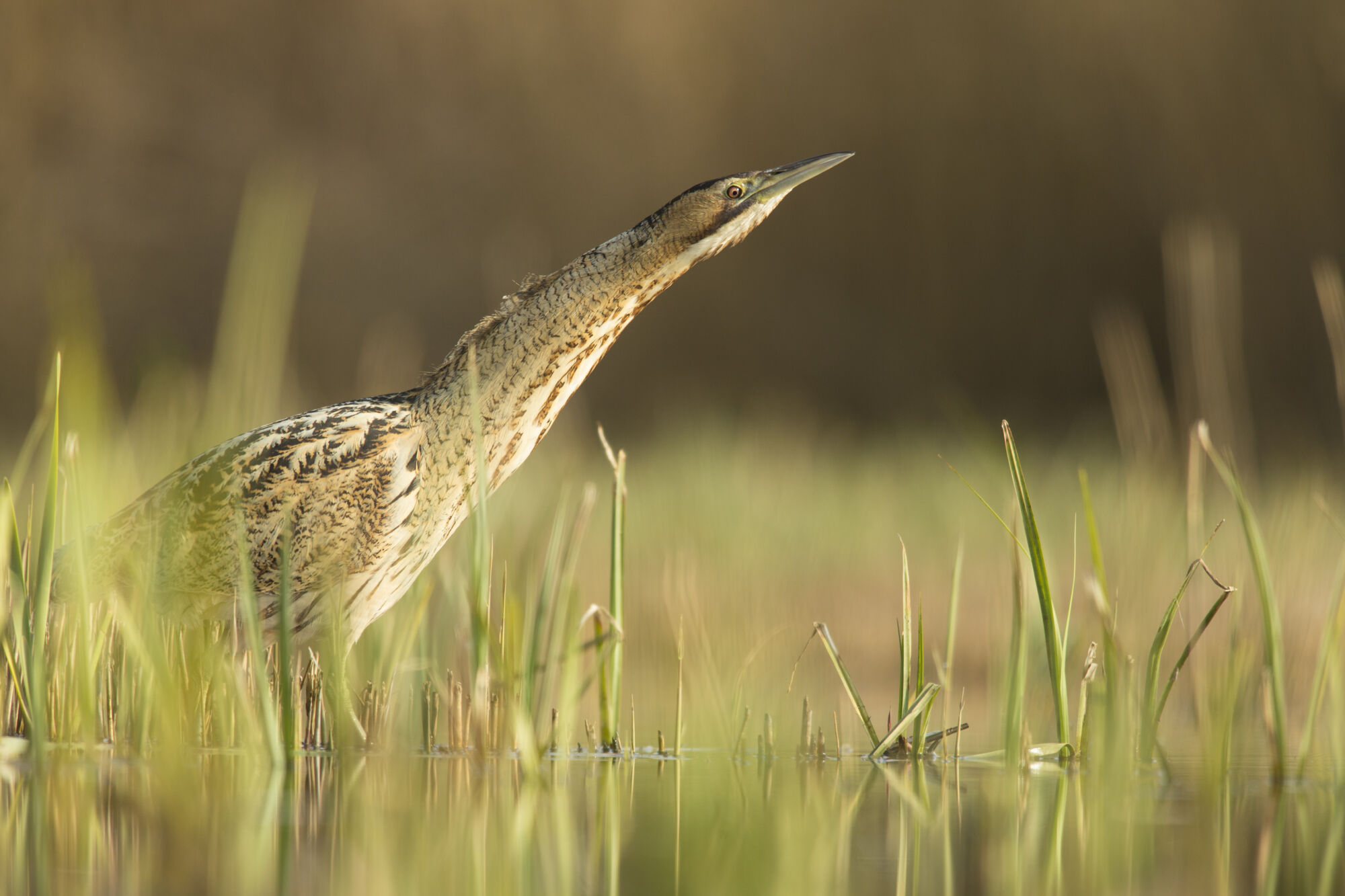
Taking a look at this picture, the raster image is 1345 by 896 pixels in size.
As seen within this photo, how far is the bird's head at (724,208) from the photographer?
170 centimetres

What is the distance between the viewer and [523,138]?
5.56 m

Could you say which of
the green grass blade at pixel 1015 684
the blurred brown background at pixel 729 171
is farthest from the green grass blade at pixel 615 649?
the blurred brown background at pixel 729 171

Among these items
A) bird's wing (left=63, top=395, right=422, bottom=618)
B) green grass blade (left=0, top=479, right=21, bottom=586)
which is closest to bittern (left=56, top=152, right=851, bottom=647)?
bird's wing (left=63, top=395, right=422, bottom=618)

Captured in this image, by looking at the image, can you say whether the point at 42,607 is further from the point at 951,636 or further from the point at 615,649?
the point at 951,636

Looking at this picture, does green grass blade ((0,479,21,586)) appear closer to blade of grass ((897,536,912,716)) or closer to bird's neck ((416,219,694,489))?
bird's neck ((416,219,694,489))

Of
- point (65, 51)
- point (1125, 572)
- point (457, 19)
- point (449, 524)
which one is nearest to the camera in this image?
point (449, 524)

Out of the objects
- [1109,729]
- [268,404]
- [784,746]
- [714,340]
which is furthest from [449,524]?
[714,340]

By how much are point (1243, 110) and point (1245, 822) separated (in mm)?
4761

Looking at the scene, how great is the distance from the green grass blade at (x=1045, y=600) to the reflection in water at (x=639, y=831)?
83 millimetres

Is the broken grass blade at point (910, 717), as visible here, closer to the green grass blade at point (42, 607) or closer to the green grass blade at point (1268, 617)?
the green grass blade at point (1268, 617)

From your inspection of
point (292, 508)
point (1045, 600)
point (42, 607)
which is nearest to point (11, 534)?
point (42, 607)

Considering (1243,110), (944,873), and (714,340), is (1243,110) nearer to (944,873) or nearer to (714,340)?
(714,340)

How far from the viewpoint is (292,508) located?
1629 millimetres

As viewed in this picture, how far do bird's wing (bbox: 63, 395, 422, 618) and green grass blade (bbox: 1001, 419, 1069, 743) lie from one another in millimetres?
744
